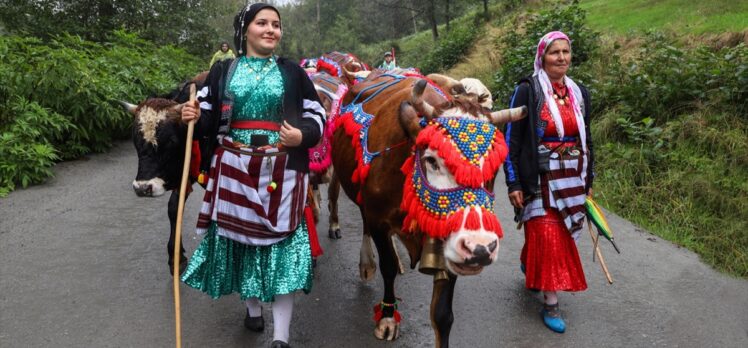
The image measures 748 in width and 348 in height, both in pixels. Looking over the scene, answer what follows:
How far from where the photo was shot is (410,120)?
287cm

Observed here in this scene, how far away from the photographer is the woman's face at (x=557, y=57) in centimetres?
364

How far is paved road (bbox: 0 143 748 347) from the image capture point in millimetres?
3613

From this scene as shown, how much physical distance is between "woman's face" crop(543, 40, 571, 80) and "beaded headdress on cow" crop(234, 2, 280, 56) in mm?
1926

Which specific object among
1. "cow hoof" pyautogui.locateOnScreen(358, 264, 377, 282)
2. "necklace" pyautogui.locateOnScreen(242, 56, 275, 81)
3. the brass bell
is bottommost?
"cow hoof" pyautogui.locateOnScreen(358, 264, 377, 282)

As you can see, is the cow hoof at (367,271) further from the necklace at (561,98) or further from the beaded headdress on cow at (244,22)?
the beaded headdress on cow at (244,22)

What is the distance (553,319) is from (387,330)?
1.24 m

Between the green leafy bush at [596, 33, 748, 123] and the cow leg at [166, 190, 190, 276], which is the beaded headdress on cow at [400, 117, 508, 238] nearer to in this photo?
the cow leg at [166, 190, 190, 276]

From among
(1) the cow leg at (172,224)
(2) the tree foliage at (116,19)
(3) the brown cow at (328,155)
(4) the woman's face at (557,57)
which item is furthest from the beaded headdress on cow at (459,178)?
(2) the tree foliage at (116,19)

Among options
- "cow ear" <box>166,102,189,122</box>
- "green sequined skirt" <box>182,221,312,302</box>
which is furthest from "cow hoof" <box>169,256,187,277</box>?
"cow ear" <box>166,102,189,122</box>

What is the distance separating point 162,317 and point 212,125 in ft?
5.39

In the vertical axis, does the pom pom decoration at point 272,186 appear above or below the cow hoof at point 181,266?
above

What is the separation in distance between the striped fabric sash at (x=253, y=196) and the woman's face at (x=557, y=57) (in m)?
1.98

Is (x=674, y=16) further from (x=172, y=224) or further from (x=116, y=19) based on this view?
(x=116, y=19)

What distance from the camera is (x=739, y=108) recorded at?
6.69 meters
